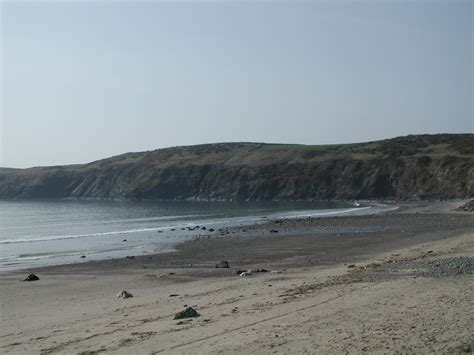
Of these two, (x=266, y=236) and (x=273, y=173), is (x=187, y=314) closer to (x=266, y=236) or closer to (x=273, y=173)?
(x=266, y=236)

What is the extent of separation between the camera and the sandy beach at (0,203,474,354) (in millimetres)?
10414

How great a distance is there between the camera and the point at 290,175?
409ft

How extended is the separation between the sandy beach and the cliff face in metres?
75.5

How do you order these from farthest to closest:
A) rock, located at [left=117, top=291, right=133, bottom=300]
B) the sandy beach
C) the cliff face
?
the cliff face < rock, located at [left=117, top=291, right=133, bottom=300] < the sandy beach

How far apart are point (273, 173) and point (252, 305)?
4501 inches

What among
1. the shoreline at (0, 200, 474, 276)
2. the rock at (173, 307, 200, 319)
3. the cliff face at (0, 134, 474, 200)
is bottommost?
the shoreline at (0, 200, 474, 276)

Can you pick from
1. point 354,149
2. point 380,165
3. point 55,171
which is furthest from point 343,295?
point 55,171

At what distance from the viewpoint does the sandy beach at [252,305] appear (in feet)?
34.2

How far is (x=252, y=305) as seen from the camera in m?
14.4

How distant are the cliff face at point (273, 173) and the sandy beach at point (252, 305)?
75.5 metres

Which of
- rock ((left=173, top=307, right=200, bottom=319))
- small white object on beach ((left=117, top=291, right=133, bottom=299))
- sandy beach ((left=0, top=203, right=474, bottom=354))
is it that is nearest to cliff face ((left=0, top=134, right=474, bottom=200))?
sandy beach ((left=0, top=203, right=474, bottom=354))

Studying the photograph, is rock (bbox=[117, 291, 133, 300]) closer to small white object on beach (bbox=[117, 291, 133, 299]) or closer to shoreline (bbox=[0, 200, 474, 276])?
small white object on beach (bbox=[117, 291, 133, 299])

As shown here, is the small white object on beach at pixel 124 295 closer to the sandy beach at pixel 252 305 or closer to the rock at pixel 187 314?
the sandy beach at pixel 252 305

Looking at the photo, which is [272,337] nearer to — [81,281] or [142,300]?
[142,300]
